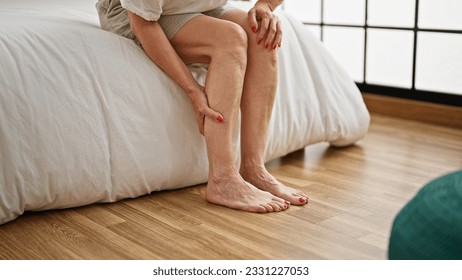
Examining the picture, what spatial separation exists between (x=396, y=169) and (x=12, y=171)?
1.24m

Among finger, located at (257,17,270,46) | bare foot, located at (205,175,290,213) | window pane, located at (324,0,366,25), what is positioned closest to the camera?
bare foot, located at (205,175,290,213)

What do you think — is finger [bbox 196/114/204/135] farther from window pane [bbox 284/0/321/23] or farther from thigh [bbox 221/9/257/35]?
window pane [bbox 284/0/321/23]

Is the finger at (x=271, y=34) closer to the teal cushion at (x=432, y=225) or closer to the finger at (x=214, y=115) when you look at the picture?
the finger at (x=214, y=115)

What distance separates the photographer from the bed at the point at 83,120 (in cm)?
165

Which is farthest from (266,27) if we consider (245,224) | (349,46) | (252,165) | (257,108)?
(349,46)

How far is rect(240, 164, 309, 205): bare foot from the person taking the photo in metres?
1.85

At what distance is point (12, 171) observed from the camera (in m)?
1.63

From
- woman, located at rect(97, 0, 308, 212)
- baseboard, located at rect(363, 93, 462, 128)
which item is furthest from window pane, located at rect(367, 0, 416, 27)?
woman, located at rect(97, 0, 308, 212)

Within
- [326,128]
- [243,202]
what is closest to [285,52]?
[326,128]

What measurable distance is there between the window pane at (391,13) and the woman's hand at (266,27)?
132cm

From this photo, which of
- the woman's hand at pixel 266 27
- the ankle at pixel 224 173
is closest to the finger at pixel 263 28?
the woman's hand at pixel 266 27

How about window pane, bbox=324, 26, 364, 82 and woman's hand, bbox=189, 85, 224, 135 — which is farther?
window pane, bbox=324, 26, 364, 82

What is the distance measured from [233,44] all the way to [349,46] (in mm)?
1641
